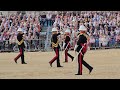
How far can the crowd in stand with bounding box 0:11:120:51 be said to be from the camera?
32.3m

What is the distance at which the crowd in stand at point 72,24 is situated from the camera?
3228 cm

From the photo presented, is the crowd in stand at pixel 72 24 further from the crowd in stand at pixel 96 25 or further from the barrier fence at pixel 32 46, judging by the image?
the barrier fence at pixel 32 46

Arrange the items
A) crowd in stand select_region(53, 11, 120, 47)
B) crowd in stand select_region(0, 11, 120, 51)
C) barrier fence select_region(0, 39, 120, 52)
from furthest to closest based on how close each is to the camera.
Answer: crowd in stand select_region(53, 11, 120, 47)
crowd in stand select_region(0, 11, 120, 51)
barrier fence select_region(0, 39, 120, 52)

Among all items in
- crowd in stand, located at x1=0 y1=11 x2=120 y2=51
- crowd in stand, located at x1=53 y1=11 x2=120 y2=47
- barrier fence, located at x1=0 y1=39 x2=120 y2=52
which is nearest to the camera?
barrier fence, located at x1=0 y1=39 x2=120 y2=52

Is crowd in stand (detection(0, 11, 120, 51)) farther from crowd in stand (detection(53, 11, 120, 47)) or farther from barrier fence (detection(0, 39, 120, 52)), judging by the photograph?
barrier fence (detection(0, 39, 120, 52))

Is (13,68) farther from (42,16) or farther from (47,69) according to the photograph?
(42,16)

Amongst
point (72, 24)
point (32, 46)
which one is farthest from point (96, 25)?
point (32, 46)

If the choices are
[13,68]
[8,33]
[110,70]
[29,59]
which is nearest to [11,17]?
[8,33]

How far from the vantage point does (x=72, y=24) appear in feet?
108

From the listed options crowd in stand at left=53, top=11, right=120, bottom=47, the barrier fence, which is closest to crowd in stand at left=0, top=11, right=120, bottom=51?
crowd in stand at left=53, top=11, right=120, bottom=47

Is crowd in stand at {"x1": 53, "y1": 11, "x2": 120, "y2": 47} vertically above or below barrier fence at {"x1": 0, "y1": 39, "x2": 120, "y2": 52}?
above

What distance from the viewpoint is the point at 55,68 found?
21.0 m

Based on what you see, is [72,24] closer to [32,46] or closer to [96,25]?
[96,25]

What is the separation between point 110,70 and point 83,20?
1334 cm
